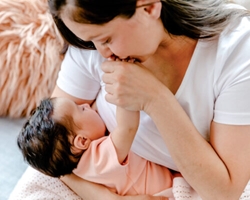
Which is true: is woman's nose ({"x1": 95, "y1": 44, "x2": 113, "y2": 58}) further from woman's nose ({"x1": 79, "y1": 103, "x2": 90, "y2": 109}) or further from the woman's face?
woman's nose ({"x1": 79, "y1": 103, "x2": 90, "y2": 109})

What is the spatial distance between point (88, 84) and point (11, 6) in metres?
0.43

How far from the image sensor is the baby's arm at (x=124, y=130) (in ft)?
2.89

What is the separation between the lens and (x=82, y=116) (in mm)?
994

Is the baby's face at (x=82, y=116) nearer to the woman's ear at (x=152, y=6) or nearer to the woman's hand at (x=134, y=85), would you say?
the woman's hand at (x=134, y=85)

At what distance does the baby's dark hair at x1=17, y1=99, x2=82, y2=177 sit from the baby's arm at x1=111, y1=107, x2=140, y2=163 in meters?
0.12

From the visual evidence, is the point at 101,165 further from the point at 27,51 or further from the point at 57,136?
the point at 27,51

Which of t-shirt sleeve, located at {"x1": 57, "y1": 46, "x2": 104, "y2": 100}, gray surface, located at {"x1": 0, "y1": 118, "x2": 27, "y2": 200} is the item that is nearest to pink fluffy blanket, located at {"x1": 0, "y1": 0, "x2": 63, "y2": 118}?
gray surface, located at {"x1": 0, "y1": 118, "x2": 27, "y2": 200}

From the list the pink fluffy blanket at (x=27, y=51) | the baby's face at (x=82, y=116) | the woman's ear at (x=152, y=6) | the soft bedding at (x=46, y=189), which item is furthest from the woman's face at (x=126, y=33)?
the pink fluffy blanket at (x=27, y=51)

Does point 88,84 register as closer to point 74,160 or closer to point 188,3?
point 74,160

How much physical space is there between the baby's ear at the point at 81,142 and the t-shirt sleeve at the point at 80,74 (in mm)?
128

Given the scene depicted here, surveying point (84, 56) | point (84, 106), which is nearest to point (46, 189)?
point (84, 106)

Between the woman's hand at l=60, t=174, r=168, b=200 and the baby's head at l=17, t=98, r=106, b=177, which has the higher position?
the baby's head at l=17, t=98, r=106, b=177

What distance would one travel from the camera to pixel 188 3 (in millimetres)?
835

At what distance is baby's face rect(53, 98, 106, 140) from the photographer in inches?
38.4
